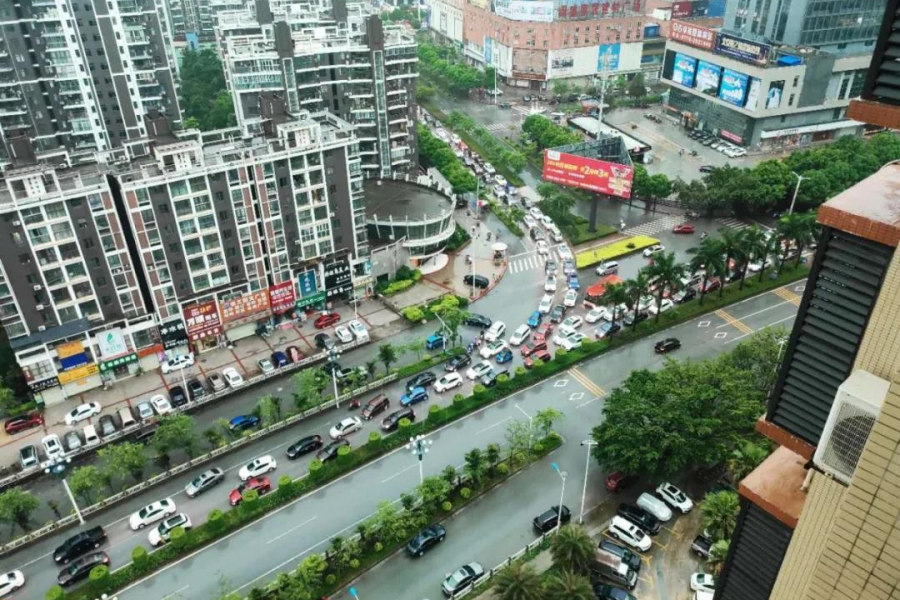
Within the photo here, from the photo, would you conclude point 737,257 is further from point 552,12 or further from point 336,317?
point 552,12

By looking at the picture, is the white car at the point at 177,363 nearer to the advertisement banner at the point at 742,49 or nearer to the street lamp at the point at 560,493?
the street lamp at the point at 560,493

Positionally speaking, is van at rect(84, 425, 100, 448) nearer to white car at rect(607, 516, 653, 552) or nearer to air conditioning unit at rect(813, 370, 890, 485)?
white car at rect(607, 516, 653, 552)

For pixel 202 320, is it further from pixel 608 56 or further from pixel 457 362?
pixel 608 56

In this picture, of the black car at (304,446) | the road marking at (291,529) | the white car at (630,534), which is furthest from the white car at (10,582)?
the white car at (630,534)

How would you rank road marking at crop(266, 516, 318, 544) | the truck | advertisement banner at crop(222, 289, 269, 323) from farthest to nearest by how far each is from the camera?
advertisement banner at crop(222, 289, 269, 323) < road marking at crop(266, 516, 318, 544) < the truck

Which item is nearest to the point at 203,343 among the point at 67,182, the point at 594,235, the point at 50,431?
the point at 50,431

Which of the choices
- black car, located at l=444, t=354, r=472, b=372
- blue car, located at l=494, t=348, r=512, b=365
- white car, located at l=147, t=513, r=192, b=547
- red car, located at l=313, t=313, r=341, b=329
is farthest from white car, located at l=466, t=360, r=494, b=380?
white car, located at l=147, t=513, r=192, b=547
